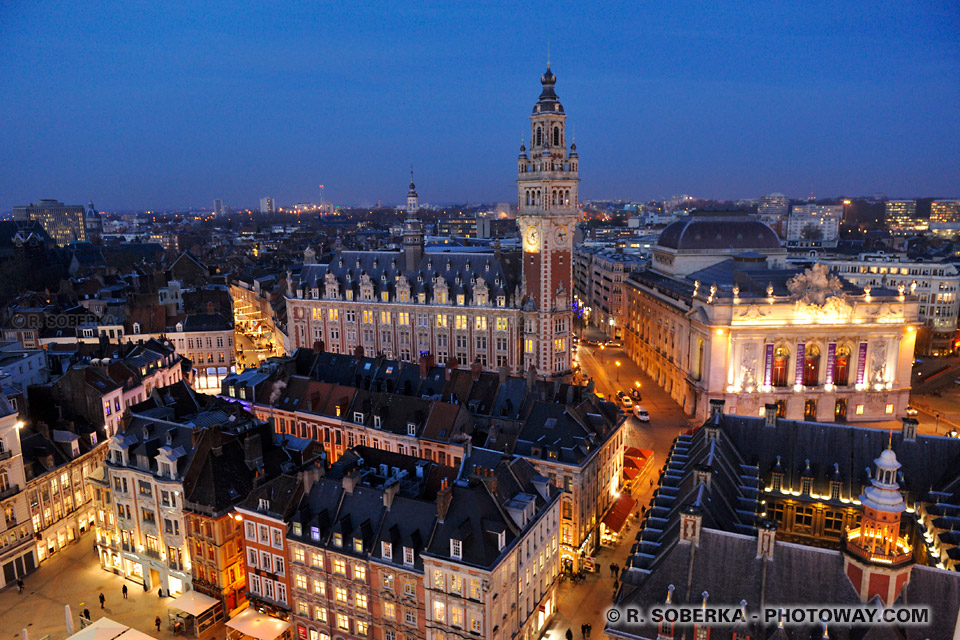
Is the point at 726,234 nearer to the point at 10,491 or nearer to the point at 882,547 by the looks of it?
the point at 882,547

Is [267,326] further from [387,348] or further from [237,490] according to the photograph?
[237,490]

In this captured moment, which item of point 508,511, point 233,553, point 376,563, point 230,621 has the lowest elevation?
point 230,621

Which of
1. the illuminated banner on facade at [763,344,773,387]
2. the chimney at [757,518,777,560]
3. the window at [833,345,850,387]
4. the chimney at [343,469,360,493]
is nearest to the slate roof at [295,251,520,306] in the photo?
the illuminated banner on facade at [763,344,773,387]

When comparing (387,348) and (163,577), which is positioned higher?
(387,348)

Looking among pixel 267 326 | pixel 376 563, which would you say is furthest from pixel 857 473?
pixel 267 326

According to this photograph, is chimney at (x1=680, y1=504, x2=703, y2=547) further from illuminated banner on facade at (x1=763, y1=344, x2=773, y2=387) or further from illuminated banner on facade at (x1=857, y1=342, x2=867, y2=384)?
illuminated banner on facade at (x1=857, y1=342, x2=867, y2=384)

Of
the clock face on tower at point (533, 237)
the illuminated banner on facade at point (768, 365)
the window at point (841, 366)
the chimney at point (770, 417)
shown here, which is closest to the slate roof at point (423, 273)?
the clock face on tower at point (533, 237)

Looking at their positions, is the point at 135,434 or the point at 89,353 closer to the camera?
the point at 135,434
